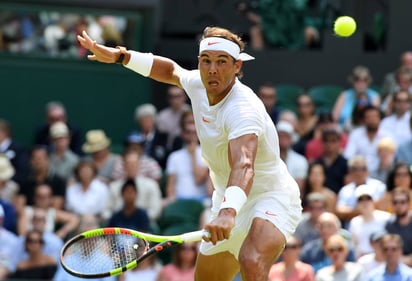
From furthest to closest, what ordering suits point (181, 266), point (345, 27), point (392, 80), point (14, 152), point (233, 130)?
point (392, 80) → point (14, 152) → point (181, 266) → point (345, 27) → point (233, 130)

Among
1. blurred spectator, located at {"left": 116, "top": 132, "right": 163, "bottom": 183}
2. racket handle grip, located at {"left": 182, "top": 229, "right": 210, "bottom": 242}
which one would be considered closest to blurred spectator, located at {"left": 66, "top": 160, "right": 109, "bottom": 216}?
blurred spectator, located at {"left": 116, "top": 132, "right": 163, "bottom": 183}

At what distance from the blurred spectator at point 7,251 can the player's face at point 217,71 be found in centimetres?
536

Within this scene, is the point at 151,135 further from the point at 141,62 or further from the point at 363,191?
the point at 141,62

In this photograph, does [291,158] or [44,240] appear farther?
[291,158]

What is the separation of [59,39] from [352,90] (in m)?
3.62

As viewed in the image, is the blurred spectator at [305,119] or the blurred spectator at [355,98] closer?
the blurred spectator at [305,119]

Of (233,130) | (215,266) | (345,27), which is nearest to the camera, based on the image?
(233,130)

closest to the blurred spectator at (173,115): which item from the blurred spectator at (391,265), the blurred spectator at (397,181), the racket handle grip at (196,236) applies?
the blurred spectator at (397,181)

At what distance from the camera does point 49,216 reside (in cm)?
1309

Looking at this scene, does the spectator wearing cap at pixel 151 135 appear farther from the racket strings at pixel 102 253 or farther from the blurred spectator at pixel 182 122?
the racket strings at pixel 102 253

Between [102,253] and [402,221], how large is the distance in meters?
4.45

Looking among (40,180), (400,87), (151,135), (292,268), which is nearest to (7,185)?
(40,180)

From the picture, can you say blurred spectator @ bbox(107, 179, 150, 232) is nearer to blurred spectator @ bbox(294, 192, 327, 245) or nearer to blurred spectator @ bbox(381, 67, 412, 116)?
blurred spectator @ bbox(294, 192, 327, 245)

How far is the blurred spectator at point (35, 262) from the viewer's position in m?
12.4
